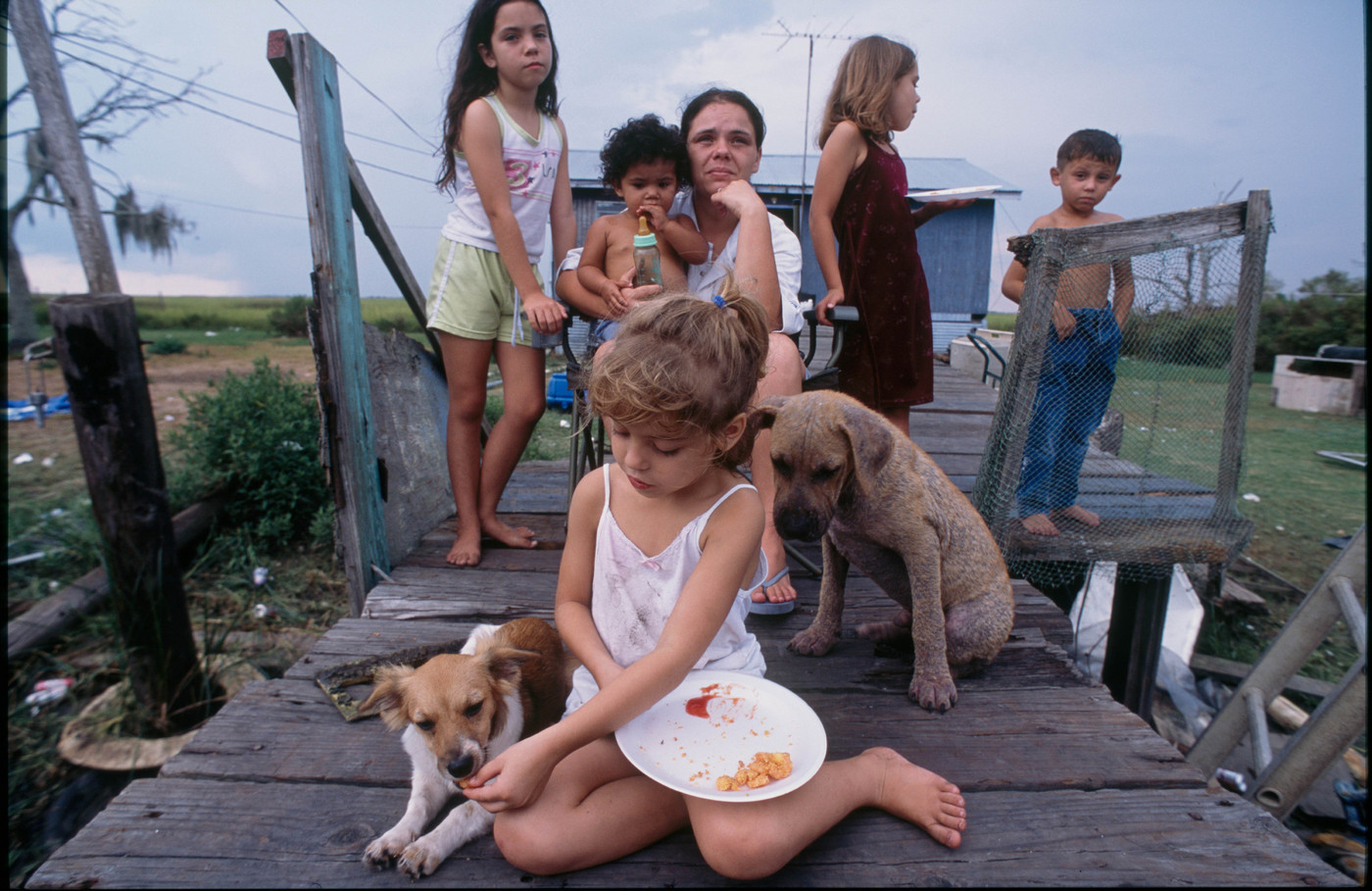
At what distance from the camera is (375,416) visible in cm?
314

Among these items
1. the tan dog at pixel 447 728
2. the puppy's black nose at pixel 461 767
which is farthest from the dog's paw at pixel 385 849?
the puppy's black nose at pixel 461 767

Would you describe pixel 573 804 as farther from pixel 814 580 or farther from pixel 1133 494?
pixel 1133 494

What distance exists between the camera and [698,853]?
155 centimetres

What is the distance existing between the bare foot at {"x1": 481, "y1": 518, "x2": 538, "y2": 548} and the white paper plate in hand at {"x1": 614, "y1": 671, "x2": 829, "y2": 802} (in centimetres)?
177

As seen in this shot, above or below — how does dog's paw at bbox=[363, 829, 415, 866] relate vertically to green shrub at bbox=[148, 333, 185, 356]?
below

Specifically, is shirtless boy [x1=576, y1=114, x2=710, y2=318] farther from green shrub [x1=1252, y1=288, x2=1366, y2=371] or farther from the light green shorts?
green shrub [x1=1252, y1=288, x2=1366, y2=371]

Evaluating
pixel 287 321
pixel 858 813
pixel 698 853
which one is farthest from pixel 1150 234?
pixel 287 321

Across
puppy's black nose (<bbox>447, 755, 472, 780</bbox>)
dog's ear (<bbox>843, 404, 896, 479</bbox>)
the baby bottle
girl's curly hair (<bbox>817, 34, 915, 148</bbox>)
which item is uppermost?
girl's curly hair (<bbox>817, 34, 915, 148</bbox>)

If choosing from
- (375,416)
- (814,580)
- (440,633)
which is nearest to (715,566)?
(440,633)

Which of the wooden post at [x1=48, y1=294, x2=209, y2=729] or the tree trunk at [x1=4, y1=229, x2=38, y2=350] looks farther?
the wooden post at [x1=48, y1=294, x2=209, y2=729]

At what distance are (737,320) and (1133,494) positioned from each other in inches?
133

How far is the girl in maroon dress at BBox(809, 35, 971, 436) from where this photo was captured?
10.2 ft

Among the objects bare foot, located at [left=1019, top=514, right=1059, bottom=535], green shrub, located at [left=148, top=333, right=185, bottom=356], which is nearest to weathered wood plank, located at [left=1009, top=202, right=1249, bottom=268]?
bare foot, located at [left=1019, top=514, right=1059, bottom=535]

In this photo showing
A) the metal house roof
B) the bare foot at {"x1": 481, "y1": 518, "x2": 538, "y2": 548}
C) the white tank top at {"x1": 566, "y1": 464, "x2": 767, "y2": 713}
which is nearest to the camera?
the white tank top at {"x1": 566, "y1": 464, "x2": 767, "y2": 713}
